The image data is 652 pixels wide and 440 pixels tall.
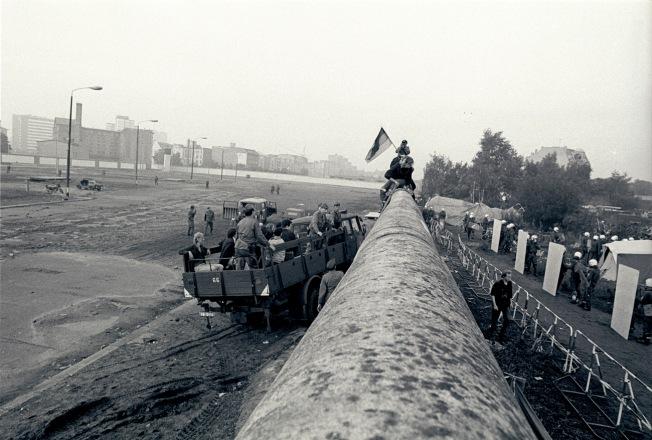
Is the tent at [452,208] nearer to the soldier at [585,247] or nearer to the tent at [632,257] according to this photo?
the soldier at [585,247]

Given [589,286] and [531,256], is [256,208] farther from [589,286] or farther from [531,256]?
[589,286]

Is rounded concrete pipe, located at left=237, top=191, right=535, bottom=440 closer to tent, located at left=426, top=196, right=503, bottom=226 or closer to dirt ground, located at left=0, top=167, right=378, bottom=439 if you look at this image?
dirt ground, located at left=0, top=167, right=378, bottom=439

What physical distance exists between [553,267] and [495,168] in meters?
44.5

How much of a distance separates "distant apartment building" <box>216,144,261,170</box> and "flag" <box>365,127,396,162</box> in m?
145

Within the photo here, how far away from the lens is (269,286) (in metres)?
7.99

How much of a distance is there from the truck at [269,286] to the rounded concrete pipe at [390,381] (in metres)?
6.47

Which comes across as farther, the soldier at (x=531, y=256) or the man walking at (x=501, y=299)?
the soldier at (x=531, y=256)

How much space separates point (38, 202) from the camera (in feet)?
84.8

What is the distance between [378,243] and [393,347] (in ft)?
5.94

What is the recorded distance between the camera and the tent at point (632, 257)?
47.1 feet

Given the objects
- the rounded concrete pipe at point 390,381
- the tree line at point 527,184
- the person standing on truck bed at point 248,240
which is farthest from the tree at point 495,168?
the rounded concrete pipe at point 390,381

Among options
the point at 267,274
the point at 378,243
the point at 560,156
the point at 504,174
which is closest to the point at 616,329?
the point at 267,274

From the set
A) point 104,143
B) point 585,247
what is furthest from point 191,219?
point 104,143

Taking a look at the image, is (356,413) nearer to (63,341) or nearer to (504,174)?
(63,341)
